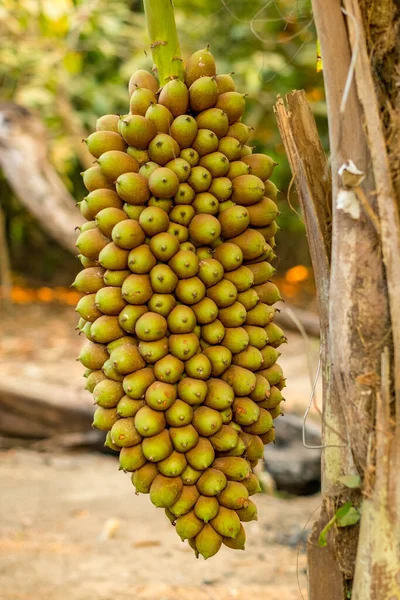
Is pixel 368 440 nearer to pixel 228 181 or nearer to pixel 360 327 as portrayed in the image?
pixel 360 327

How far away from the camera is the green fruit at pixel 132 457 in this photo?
1.29 meters

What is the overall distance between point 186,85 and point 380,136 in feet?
1.54

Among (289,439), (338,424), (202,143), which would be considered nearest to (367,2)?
(202,143)

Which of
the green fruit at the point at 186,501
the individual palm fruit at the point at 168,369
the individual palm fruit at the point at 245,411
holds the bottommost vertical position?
the green fruit at the point at 186,501

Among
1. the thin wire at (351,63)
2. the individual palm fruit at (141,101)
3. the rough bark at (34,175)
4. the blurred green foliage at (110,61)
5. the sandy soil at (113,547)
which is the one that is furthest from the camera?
the blurred green foliage at (110,61)

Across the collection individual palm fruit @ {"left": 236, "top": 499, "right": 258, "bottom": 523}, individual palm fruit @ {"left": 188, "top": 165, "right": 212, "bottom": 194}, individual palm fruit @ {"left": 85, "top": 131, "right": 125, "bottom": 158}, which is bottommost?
individual palm fruit @ {"left": 236, "top": 499, "right": 258, "bottom": 523}

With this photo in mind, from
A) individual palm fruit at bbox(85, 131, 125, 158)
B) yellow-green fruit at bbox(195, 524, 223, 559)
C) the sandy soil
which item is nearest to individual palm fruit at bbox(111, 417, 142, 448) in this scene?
yellow-green fruit at bbox(195, 524, 223, 559)

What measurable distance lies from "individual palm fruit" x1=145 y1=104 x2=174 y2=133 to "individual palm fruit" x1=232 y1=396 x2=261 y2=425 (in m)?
0.53

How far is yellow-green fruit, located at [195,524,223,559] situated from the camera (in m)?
1.30

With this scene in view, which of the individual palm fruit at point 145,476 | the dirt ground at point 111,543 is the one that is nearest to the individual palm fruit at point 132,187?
the individual palm fruit at point 145,476

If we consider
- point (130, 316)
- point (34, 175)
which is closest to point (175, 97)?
point (130, 316)

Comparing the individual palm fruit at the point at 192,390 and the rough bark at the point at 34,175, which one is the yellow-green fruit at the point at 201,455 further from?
the rough bark at the point at 34,175

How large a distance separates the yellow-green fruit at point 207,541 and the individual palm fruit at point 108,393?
0.95 ft

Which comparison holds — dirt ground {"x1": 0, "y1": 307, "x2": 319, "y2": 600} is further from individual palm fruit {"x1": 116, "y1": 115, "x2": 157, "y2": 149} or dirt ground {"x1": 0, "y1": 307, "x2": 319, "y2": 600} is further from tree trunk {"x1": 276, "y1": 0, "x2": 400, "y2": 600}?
individual palm fruit {"x1": 116, "y1": 115, "x2": 157, "y2": 149}
